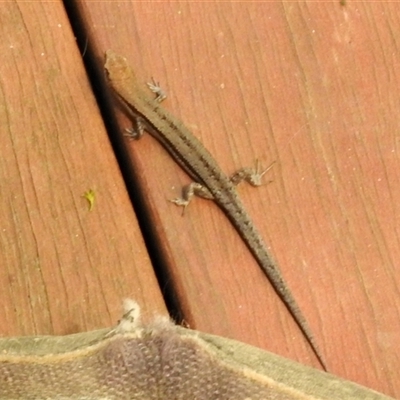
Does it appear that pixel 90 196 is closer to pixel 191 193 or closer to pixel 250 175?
pixel 191 193

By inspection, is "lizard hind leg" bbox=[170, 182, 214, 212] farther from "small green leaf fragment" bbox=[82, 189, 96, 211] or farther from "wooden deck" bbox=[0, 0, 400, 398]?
"small green leaf fragment" bbox=[82, 189, 96, 211]

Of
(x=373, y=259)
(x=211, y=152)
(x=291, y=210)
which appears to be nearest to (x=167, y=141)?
(x=211, y=152)

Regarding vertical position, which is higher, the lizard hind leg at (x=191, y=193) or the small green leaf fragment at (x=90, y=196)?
the small green leaf fragment at (x=90, y=196)

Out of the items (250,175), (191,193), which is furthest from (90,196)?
(250,175)

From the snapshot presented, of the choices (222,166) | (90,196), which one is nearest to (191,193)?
(222,166)

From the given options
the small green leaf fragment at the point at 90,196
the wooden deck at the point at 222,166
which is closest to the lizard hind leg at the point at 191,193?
the wooden deck at the point at 222,166

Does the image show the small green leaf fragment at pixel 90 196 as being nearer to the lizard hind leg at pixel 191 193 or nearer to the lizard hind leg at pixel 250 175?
the lizard hind leg at pixel 191 193

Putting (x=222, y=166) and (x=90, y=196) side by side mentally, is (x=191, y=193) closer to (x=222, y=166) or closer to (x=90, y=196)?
(x=222, y=166)

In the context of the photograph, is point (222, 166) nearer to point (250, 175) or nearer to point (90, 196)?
point (250, 175)
